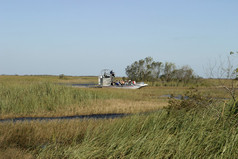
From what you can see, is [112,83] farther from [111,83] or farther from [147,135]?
[147,135]

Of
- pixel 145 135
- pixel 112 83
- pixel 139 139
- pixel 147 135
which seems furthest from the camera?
pixel 112 83

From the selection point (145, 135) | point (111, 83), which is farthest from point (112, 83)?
point (145, 135)

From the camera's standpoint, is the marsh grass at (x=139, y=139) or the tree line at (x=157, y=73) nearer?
the marsh grass at (x=139, y=139)

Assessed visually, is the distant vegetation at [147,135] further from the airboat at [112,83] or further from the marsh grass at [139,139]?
the airboat at [112,83]

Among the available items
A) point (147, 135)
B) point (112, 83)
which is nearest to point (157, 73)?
point (112, 83)

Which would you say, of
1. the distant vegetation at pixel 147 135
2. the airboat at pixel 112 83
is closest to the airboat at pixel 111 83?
the airboat at pixel 112 83

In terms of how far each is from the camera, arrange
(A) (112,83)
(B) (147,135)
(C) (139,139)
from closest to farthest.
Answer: (C) (139,139) → (B) (147,135) → (A) (112,83)

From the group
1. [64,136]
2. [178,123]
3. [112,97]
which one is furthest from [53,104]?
[178,123]

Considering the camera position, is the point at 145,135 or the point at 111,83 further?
the point at 111,83

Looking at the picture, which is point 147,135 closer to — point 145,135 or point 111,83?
point 145,135

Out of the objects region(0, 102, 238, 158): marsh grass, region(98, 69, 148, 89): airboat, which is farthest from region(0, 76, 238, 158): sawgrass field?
region(98, 69, 148, 89): airboat

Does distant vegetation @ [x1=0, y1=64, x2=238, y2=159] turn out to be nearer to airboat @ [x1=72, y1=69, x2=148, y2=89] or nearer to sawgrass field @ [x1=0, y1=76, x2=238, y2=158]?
sawgrass field @ [x1=0, y1=76, x2=238, y2=158]

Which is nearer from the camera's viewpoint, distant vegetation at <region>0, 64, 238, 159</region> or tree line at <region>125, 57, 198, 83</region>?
distant vegetation at <region>0, 64, 238, 159</region>

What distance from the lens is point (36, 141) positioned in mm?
8242
